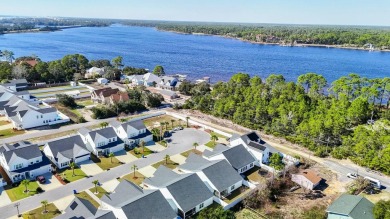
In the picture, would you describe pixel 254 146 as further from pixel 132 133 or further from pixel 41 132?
pixel 41 132

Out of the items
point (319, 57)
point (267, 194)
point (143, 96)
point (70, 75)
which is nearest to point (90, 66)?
point (70, 75)

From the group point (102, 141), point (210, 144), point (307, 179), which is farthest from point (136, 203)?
point (210, 144)

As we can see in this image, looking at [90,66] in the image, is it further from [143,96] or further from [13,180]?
[13,180]

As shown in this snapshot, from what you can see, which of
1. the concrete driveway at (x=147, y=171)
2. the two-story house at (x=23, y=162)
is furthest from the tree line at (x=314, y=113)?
the two-story house at (x=23, y=162)

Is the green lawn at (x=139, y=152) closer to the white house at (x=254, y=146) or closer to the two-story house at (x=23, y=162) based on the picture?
the two-story house at (x=23, y=162)

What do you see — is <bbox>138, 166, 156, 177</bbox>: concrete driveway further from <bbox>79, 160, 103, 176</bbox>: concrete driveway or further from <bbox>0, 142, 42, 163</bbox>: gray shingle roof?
<bbox>0, 142, 42, 163</bbox>: gray shingle roof
